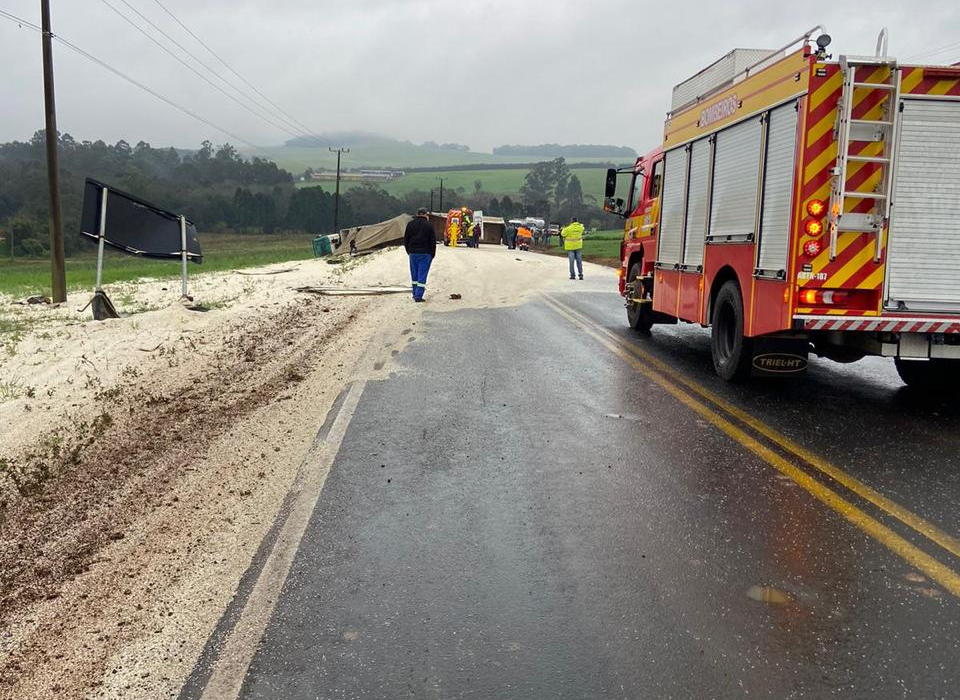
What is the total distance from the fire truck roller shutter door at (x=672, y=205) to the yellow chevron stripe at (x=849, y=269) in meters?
3.56

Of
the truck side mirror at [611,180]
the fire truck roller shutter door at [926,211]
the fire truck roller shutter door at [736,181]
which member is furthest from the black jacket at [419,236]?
the fire truck roller shutter door at [926,211]

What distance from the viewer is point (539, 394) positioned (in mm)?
8234

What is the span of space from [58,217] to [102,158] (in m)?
102

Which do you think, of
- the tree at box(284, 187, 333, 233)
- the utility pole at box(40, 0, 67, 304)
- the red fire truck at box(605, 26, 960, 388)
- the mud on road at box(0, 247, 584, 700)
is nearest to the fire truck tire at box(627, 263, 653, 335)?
the mud on road at box(0, 247, 584, 700)

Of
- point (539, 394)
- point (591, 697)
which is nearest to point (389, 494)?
point (591, 697)

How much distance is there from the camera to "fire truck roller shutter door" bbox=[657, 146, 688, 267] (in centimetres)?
1070

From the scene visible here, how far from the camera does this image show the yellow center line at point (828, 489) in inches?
164

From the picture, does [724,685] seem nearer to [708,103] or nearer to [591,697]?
[591,697]

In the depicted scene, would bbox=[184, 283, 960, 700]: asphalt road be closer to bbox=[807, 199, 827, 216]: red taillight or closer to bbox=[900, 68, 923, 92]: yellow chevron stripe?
bbox=[807, 199, 827, 216]: red taillight

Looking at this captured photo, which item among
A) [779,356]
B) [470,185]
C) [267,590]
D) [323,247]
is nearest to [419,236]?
[779,356]

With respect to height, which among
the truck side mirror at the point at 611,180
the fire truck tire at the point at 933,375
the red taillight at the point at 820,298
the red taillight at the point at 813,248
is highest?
the truck side mirror at the point at 611,180

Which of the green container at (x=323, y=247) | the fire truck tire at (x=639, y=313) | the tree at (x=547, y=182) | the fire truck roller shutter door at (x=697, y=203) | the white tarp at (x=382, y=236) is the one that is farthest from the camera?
the tree at (x=547, y=182)

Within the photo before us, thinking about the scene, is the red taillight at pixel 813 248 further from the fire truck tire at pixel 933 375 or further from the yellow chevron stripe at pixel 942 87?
the fire truck tire at pixel 933 375

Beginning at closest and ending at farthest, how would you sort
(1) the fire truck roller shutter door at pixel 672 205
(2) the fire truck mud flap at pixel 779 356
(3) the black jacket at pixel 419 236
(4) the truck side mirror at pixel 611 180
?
(2) the fire truck mud flap at pixel 779 356 < (1) the fire truck roller shutter door at pixel 672 205 < (4) the truck side mirror at pixel 611 180 < (3) the black jacket at pixel 419 236
